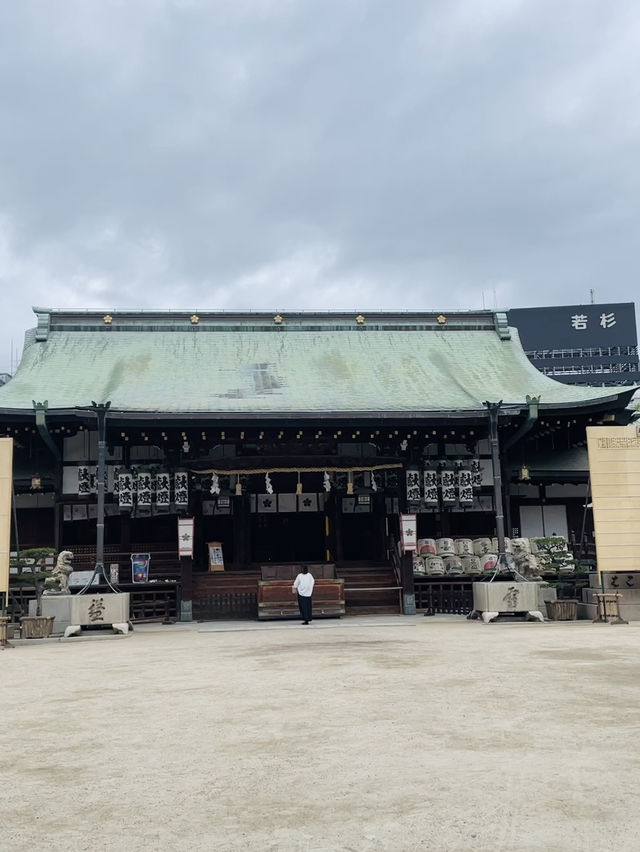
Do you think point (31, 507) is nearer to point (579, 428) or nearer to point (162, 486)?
point (162, 486)

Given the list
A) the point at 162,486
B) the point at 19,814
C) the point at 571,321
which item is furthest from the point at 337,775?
the point at 571,321

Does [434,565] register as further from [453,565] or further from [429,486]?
[429,486]

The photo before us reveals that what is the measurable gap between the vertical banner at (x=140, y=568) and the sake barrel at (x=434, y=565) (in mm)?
8665

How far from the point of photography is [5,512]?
17500 millimetres

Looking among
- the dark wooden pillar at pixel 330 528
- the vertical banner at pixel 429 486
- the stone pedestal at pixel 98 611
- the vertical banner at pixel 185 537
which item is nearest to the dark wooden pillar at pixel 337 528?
the dark wooden pillar at pixel 330 528

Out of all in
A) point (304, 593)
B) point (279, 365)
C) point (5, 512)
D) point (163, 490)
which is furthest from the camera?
point (279, 365)

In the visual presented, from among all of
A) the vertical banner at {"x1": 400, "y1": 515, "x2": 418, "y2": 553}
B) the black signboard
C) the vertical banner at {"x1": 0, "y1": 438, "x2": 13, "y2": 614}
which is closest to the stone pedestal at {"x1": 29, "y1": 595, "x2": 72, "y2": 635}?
the vertical banner at {"x1": 0, "y1": 438, "x2": 13, "y2": 614}

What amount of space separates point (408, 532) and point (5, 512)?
37.1 ft

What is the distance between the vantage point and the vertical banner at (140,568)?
883 inches

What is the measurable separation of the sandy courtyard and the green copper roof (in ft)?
40.3

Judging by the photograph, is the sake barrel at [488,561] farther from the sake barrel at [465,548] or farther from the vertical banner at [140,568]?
the vertical banner at [140,568]

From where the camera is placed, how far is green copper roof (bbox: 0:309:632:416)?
23656mm

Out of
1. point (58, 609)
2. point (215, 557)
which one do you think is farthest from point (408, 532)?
point (58, 609)

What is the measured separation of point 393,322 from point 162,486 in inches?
477
